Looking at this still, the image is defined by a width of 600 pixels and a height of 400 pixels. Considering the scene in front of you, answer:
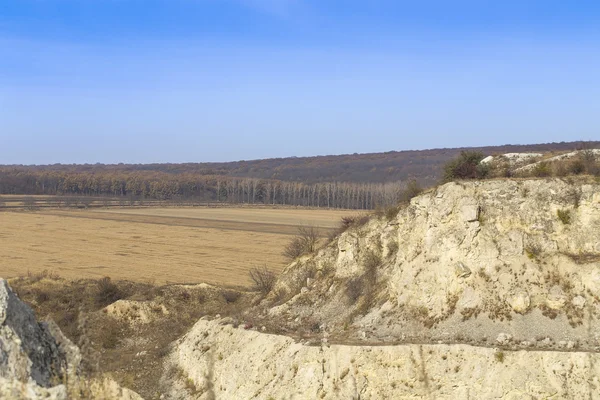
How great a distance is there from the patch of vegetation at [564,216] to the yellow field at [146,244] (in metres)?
33.8

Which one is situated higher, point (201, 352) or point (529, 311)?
point (529, 311)

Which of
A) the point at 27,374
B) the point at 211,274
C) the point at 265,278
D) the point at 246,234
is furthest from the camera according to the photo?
the point at 246,234

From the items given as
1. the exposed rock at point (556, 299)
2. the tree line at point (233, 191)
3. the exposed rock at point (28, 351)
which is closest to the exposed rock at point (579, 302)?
the exposed rock at point (556, 299)

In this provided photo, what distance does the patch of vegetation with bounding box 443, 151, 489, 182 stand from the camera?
30.0 meters

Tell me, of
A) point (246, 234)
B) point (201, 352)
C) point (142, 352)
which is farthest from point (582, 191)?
point (246, 234)

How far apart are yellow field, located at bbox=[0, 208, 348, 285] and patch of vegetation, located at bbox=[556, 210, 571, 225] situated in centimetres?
3376

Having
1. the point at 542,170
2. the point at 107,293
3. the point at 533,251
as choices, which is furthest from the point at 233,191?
the point at 533,251

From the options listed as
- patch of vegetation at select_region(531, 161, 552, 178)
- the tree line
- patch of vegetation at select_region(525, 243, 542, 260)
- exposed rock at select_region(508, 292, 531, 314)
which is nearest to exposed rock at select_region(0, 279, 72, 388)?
exposed rock at select_region(508, 292, 531, 314)

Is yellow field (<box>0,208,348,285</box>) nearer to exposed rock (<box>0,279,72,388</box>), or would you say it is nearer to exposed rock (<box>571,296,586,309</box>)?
exposed rock (<box>571,296,586,309</box>)

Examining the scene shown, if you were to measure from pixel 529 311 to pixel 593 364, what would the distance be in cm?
349

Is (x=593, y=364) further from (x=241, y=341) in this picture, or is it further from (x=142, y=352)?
(x=142, y=352)

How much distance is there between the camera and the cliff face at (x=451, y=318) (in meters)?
21.6

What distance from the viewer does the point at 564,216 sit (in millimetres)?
25750

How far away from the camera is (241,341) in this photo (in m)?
27.2
